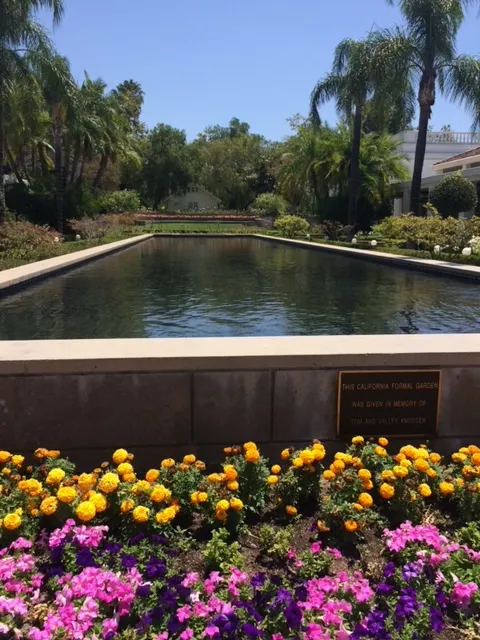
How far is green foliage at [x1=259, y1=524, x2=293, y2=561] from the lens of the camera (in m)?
2.61

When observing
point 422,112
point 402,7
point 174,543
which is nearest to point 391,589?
point 174,543

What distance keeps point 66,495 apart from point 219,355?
122 cm

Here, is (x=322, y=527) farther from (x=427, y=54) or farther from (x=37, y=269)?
(x=427, y=54)

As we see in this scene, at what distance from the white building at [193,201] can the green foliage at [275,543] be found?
235ft

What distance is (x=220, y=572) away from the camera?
8.25ft

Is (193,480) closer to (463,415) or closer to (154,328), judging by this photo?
(463,415)

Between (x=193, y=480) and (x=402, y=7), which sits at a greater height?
(x=402, y=7)

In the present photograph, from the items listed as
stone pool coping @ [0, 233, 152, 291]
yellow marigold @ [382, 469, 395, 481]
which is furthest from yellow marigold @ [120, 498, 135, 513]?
stone pool coping @ [0, 233, 152, 291]

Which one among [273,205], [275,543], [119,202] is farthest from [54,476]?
[273,205]

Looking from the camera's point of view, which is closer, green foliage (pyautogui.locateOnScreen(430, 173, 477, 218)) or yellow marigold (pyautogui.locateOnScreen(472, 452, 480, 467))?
yellow marigold (pyautogui.locateOnScreen(472, 452, 480, 467))

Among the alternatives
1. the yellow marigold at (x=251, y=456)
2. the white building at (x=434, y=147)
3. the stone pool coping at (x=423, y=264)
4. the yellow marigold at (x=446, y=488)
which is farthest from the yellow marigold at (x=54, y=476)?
the white building at (x=434, y=147)

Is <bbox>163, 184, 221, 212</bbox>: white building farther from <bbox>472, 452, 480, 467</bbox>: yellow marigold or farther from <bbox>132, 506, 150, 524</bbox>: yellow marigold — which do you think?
<bbox>132, 506, 150, 524</bbox>: yellow marigold

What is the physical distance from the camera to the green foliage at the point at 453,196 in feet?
81.9

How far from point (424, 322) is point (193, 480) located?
6242 millimetres
